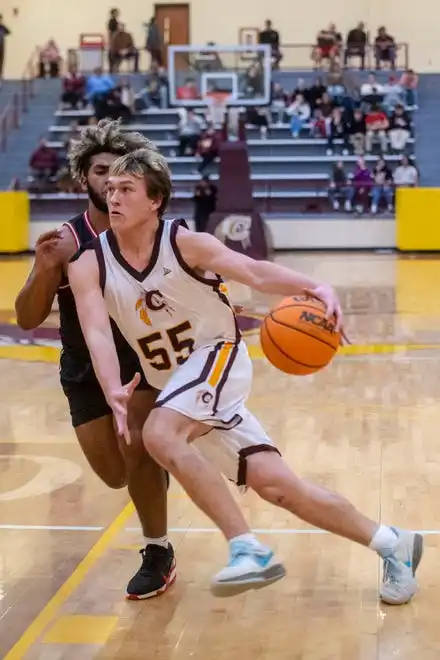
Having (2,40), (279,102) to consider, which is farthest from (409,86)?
(2,40)

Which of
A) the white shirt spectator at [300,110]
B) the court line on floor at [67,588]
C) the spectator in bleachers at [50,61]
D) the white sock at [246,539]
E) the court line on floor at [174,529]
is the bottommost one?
the court line on floor at [174,529]

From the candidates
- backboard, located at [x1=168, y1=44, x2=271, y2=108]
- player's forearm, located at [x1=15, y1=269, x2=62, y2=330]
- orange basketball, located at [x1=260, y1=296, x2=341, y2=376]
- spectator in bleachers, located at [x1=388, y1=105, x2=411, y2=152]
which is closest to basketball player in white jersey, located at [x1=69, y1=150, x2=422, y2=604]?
orange basketball, located at [x1=260, y1=296, x2=341, y2=376]

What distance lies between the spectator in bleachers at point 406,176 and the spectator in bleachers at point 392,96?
2.53 m

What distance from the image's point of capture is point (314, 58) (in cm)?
2736

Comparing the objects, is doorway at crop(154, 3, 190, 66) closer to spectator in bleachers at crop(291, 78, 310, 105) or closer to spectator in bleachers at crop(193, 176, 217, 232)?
spectator in bleachers at crop(291, 78, 310, 105)

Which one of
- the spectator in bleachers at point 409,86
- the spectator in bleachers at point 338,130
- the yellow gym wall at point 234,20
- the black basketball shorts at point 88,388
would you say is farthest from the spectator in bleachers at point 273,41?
the black basketball shorts at point 88,388

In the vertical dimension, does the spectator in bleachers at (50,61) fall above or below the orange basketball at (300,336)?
above

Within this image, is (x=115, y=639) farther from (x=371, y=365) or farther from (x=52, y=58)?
(x=52, y=58)

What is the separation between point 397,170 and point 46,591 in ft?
64.2

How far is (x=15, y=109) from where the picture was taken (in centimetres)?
2681

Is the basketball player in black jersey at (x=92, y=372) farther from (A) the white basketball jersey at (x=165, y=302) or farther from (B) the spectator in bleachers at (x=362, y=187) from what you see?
(B) the spectator in bleachers at (x=362, y=187)

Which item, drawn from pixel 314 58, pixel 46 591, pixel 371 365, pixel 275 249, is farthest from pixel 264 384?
pixel 314 58

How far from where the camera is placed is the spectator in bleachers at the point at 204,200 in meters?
19.7

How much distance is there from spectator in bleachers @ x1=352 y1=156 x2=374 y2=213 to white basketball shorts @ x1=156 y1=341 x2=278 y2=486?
18679 mm
